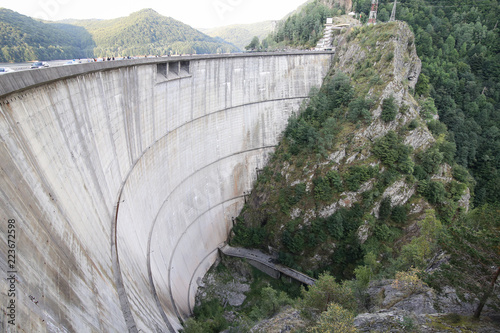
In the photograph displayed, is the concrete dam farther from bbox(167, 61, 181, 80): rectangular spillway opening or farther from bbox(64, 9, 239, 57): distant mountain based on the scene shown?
bbox(64, 9, 239, 57): distant mountain

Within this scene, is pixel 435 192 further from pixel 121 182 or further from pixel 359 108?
pixel 121 182

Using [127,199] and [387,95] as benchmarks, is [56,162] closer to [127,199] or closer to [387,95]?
[127,199]

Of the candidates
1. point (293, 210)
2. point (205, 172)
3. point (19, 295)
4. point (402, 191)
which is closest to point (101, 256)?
point (19, 295)

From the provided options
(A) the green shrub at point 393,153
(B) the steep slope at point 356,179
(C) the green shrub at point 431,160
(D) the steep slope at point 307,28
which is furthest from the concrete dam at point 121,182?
(C) the green shrub at point 431,160

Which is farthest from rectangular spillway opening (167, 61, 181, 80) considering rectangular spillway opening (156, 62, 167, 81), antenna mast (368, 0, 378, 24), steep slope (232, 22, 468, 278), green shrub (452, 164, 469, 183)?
antenna mast (368, 0, 378, 24)

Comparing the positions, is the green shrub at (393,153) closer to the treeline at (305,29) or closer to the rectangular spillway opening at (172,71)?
the rectangular spillway opening at (172,71)
